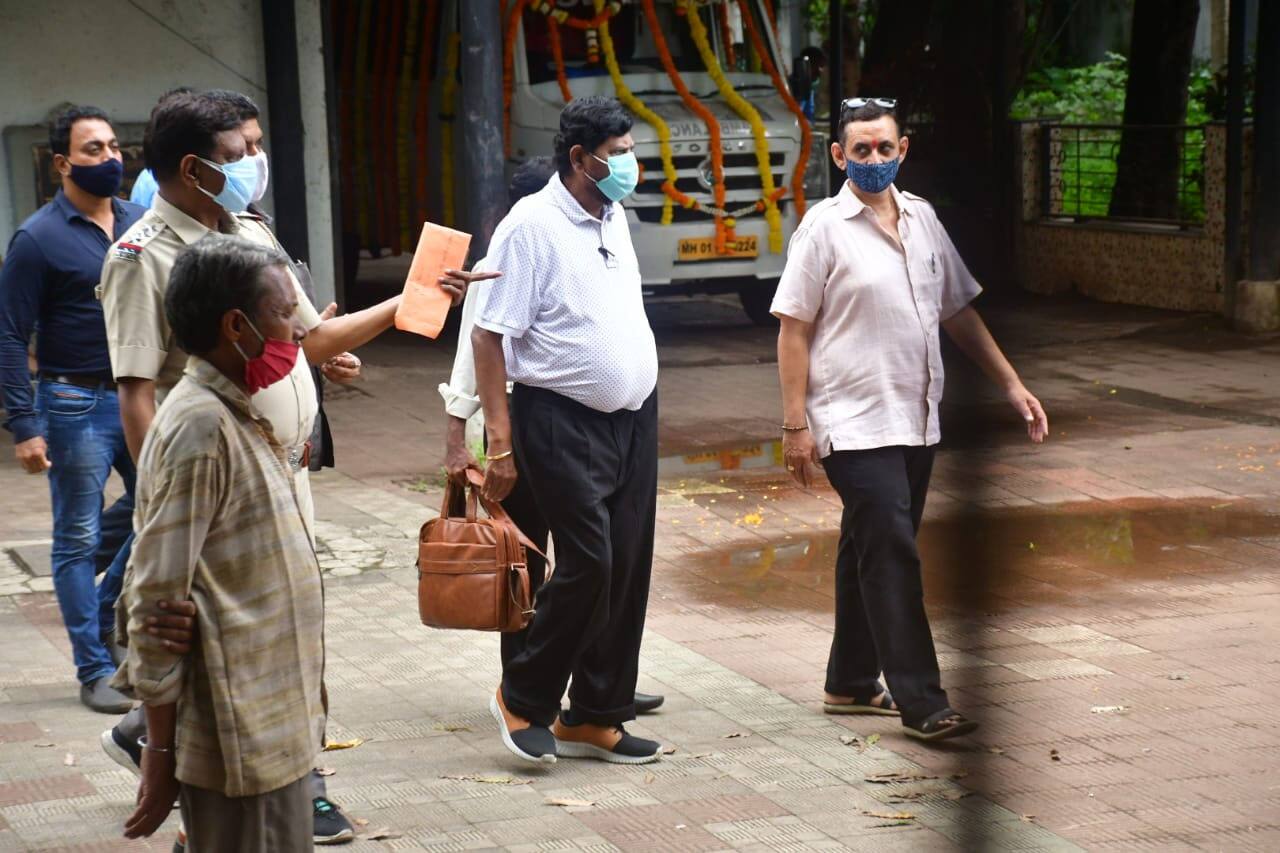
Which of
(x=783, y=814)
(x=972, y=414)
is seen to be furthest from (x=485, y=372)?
(x=972, y=414)

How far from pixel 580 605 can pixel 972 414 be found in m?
3.32

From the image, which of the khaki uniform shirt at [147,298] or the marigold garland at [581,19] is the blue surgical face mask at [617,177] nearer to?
the khaki uniform shirt at [147,298]

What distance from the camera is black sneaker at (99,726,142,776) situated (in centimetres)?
486

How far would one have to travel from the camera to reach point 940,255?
221 inches

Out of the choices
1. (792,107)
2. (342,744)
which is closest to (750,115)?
(792,107)

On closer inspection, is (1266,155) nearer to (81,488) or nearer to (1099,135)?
(1099,135)

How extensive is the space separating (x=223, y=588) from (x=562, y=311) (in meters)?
1.94

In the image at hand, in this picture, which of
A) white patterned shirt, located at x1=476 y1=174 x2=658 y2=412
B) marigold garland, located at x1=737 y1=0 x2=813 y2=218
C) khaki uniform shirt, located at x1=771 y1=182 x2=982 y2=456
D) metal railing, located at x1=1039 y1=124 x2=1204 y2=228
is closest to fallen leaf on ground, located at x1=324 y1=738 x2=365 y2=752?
white patterned shirt, located at x1=476 y1=174 x2=658 y2=412

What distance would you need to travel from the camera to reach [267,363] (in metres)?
3.45

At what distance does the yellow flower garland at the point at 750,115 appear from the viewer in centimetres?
1508

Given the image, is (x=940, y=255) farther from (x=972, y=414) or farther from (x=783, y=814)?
(x=972, y=414)

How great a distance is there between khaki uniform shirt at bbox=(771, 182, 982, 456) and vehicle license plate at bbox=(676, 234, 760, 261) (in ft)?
30.5

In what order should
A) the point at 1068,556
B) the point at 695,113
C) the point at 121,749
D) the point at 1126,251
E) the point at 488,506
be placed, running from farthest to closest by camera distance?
the point at 1126,251
the point at 695,113
the point at 1068,556
the point at 488,506
the point at 121,749

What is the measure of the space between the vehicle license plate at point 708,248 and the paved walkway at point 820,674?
4.25 meters
